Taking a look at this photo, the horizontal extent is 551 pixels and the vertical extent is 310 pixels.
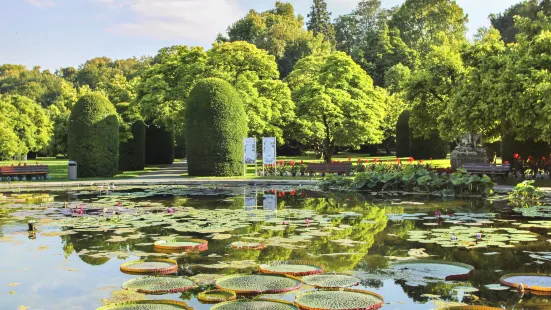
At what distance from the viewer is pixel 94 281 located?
24.3 ft

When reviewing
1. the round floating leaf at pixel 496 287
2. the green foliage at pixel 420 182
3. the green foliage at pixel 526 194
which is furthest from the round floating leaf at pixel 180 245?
the green foliage at pixel 420 182

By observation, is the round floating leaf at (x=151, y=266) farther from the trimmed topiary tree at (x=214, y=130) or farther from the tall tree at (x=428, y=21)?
the tall tree at (x=428, y=21)

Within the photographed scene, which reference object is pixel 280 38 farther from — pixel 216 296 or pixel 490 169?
pixel 216 296

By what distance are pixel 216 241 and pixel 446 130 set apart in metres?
16.8

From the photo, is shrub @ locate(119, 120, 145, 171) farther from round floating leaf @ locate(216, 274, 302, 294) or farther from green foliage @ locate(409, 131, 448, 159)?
round floating leaf @ locate(216, 274, 302, 294)

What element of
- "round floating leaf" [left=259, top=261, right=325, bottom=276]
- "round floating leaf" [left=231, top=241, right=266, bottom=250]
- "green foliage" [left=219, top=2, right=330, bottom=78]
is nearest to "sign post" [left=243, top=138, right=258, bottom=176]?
"round floating leaf" [left=231, top=241, right=266, bottom=250]

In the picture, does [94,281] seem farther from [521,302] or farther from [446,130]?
[446,130]

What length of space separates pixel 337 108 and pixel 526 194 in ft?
50.8

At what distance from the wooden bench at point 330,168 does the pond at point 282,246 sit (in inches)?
329

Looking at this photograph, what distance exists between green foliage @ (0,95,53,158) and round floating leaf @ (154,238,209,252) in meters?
38.5

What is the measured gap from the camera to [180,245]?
9.35 metres

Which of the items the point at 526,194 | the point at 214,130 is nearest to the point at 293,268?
the point at 526,194

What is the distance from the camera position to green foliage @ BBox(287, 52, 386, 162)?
30.9 meters

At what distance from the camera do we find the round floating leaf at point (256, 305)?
19.6 feet
